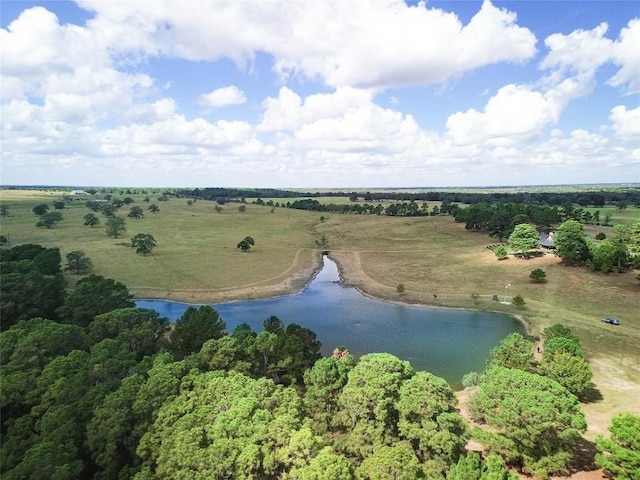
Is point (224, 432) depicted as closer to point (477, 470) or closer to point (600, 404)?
point (477, 470)

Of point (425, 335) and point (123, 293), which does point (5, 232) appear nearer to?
point (123, 293)

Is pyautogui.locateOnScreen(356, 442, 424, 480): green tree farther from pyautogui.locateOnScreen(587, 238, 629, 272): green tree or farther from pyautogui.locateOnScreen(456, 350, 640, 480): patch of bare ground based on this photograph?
pyautogui.locateOnScreen(587, 238, 629, 272): green tree

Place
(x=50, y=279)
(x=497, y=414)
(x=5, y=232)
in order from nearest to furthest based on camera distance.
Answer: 1. (x=497, y=414)
2. (x=50, y=279)
3. (x=5, y=232)

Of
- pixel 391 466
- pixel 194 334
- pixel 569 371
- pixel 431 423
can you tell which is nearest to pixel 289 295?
pixel 194 334

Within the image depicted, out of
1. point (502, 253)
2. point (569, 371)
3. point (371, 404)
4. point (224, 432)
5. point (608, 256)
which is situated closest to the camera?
point (224, 432)

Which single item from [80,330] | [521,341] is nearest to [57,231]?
[80,330]

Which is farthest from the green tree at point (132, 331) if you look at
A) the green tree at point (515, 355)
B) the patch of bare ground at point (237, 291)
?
the green tree at point (515, 355)

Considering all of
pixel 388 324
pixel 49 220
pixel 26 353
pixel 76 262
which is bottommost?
pixel 388 324
